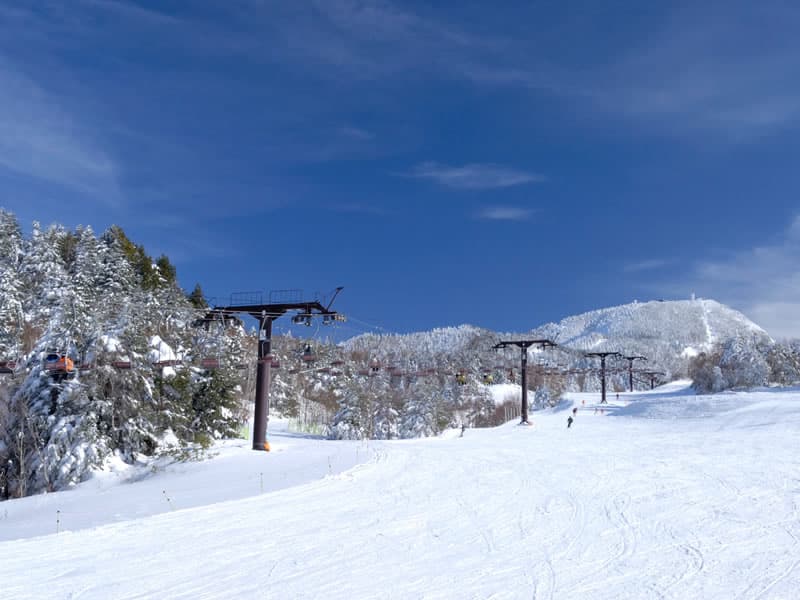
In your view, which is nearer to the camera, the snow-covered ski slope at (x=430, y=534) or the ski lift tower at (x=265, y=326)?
the snow-covered ski slope at (x=430, y=534)

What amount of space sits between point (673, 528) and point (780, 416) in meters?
37.5

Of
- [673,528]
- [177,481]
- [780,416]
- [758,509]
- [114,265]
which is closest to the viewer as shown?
[673,528]

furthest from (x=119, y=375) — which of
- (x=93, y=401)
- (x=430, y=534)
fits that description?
(x=430, y=534)

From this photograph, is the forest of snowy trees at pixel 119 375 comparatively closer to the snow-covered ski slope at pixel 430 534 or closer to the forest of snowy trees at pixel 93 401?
the forest of snowy trees at pixel 93 401

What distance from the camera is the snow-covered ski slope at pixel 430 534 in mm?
8070

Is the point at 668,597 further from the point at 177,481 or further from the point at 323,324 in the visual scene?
the point at 323,324

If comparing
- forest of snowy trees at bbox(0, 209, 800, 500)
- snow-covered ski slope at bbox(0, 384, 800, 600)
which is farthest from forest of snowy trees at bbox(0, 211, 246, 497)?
snow-covered ski slope at bbox(0, 384, 800, 600)

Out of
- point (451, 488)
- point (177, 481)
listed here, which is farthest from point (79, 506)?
point (451, 488)

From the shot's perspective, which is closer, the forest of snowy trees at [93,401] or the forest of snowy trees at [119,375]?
the forest of snowy trees at [93,401]

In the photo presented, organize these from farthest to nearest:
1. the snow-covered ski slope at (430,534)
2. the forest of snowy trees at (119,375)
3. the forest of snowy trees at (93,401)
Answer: the forest of snowy trees at (119,375) < the forest of snowy trees at (93,401) < the snow-covered ski slope at (430,534)

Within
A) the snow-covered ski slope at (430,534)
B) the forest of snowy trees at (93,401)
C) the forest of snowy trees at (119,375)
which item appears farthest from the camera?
the forest of snowy trees at (119,375)

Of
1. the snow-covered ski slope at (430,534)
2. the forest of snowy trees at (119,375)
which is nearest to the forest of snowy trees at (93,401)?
the forest of snowy trees at (119,375)

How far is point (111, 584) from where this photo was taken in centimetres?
829

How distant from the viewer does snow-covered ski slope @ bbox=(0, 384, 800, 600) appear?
8.07 metres
